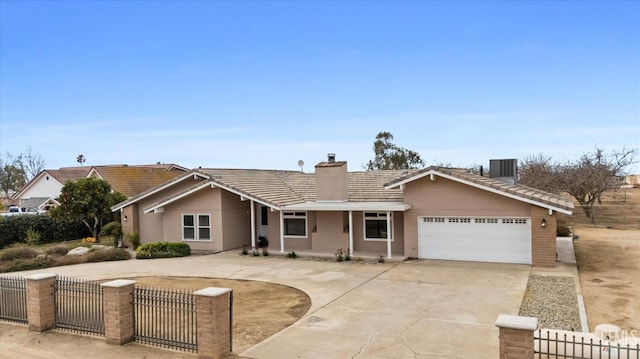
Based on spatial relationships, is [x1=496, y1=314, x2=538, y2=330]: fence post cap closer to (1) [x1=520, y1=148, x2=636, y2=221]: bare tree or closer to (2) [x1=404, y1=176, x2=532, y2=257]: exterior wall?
(2) [x1=404, y1=176, x2=532, y2=257]: exterior wall

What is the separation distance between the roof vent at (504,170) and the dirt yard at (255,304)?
41.7ft

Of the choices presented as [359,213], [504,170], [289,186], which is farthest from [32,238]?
[504,170]

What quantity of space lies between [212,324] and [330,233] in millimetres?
12663

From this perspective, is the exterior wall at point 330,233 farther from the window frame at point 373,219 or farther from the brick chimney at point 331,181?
the brick chimney at point 331,181

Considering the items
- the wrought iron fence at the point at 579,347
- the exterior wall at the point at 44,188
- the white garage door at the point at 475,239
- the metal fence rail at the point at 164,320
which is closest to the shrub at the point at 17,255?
the metal fence rail at the point at 164,320

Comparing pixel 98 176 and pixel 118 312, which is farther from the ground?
pixel 98 176

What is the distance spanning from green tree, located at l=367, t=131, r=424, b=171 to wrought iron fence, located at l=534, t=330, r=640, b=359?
1706 inches

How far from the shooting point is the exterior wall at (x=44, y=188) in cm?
4947

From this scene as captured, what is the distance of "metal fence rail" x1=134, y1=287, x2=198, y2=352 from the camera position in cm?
889

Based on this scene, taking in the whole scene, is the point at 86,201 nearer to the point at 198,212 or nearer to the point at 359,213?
the point at 198,212

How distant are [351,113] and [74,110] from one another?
17646mm

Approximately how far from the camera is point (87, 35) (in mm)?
19766

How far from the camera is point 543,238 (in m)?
16.4

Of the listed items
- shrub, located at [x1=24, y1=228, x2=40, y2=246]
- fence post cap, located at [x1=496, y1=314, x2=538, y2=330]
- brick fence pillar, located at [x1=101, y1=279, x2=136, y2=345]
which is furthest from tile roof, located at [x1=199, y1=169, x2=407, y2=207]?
fence post cap, located at [x1=496, y1=314, x2=538, y2=330]
